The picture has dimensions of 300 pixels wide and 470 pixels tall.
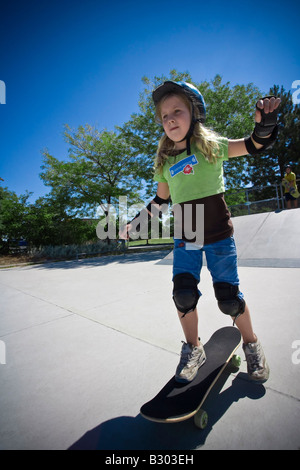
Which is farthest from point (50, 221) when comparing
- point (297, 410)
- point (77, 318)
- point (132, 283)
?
point (297, 410)

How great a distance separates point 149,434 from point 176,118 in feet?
6.25

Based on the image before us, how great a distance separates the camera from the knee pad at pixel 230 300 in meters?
1.45

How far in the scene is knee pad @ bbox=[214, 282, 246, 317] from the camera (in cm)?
145

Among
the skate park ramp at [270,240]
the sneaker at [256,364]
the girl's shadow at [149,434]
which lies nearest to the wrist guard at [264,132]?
the sneaker at [256,364]

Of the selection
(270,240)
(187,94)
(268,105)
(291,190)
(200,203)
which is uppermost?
(291,190)

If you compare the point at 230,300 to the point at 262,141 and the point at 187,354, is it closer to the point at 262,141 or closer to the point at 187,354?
the point at 187,354

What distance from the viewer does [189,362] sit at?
1407 mm

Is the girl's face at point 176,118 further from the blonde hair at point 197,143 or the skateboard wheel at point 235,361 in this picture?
the skateboard wheel at point 235,361

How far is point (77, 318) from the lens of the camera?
2809 mm

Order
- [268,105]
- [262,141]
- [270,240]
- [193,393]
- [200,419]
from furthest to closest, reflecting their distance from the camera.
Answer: [270,240], [262,141], [268,105], [193,393], [200,419]

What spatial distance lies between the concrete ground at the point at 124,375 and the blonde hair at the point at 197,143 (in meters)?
1.51

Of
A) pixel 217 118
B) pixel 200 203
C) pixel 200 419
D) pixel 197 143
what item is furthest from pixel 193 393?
pixel 217 118

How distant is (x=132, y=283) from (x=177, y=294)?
3.19 m

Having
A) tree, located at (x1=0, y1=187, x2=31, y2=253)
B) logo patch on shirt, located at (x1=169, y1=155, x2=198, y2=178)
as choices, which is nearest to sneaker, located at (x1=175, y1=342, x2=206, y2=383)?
logo patch on shirt, located at (x1=169, y1=155, x2=198, y2=178)
